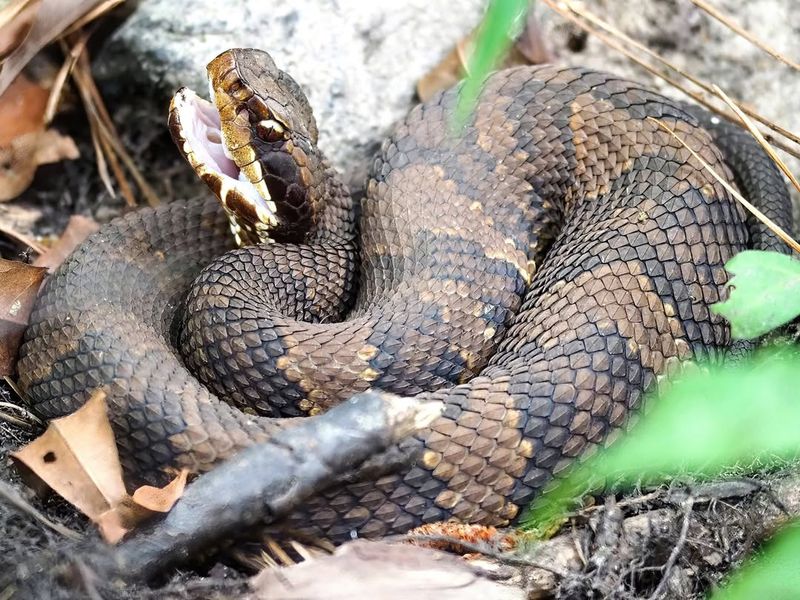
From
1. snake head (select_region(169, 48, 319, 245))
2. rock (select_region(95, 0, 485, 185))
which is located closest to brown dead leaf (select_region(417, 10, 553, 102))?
rock (select_region(95, 0, 485, 185))

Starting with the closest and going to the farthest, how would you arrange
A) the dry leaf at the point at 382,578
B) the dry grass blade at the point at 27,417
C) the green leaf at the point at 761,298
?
the green leaf at the point at 761,298
the dry leaf at the point at 382,578
the dry grass blade at the point at 27,417

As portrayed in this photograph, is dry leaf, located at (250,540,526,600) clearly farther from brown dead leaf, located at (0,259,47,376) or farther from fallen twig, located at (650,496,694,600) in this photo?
brown dead leaf, located at (0,259,47,376)

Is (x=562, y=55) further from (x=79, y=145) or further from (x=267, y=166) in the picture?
(x=79, y=145)

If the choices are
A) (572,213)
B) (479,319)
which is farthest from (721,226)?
(479,319)

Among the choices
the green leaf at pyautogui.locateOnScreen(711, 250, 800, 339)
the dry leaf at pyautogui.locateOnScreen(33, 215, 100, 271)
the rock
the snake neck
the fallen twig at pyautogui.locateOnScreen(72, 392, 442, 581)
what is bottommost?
the fallen twig at pyautogui.locateOnScreen(72, 392, 442, 581)

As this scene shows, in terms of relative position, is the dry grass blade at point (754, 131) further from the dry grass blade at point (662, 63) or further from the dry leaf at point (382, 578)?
the dry leaf at point (382, 578)

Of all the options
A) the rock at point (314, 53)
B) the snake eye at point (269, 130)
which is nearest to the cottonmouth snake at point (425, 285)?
the snake eye at point (269, 130)

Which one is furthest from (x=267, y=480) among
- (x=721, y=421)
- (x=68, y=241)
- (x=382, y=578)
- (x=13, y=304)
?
(x=68, y=241)

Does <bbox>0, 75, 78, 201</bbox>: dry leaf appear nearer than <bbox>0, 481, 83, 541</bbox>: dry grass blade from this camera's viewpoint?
No
